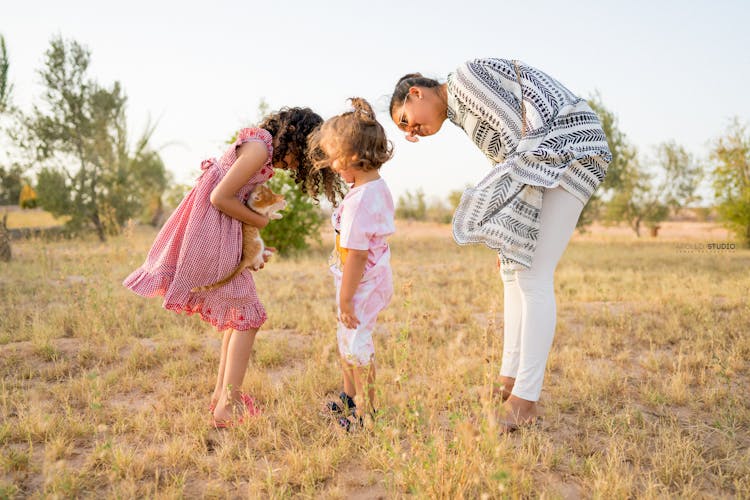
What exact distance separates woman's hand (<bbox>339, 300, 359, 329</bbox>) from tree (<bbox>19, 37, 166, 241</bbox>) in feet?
44.6

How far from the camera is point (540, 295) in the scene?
2.80 m

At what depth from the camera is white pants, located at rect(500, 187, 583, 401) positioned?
108 inches

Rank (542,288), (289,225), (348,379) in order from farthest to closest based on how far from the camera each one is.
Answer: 1. (289,225)
2. (348,379)
3. (542,288)

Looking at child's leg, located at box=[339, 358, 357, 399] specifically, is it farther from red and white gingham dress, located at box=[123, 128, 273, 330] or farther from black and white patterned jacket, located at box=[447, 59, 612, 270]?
black and white patterned jacket, located at box=[447, 59, 612, 270]

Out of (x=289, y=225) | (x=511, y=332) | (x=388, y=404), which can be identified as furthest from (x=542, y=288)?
(x=289, y=225)

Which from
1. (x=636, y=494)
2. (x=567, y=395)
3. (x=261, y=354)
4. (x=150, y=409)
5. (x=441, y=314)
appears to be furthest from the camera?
(x=441, y=314)

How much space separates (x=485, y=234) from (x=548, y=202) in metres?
0.38

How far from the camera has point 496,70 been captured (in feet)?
8.96

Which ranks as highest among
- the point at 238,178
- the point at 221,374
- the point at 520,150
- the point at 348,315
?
the point at 520,150

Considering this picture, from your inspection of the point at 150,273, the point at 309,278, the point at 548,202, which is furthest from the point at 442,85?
the point at 309,278

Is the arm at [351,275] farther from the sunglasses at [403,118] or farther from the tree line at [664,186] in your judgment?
the tree line at [664,186]

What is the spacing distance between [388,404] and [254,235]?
122 centimetres

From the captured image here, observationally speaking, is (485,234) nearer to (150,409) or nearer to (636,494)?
(636,494)

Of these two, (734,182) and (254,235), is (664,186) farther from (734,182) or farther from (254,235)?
(254,235)
